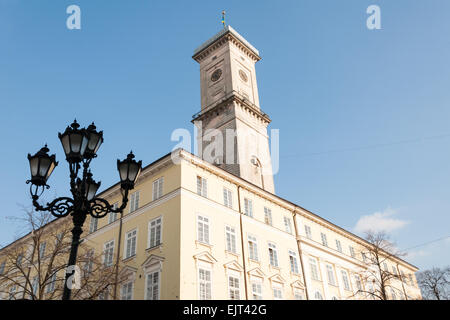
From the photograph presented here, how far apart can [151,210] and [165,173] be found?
281 cm

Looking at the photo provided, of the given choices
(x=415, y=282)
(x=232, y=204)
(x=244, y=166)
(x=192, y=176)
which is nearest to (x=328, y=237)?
(x=244, y=166)

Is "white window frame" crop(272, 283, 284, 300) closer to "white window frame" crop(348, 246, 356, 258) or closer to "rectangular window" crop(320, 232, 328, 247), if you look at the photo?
"rectangular window" crop(320, 232, 328, 247)

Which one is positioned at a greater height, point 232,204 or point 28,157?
point 232,204

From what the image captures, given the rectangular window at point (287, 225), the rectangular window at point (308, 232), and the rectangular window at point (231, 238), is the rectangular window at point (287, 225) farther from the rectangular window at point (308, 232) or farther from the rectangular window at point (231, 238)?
the rectangular window at point (231, 238)

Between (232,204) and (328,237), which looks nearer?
(232,204)

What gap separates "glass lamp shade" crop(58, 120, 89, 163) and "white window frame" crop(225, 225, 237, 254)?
19300mm

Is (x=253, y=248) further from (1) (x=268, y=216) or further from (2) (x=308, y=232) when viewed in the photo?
(2) (x=308, y=232)

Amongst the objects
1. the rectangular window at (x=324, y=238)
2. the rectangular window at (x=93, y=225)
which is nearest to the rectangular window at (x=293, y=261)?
the rectangular window at (x=324, y=238)

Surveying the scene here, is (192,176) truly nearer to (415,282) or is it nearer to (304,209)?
(304,209)

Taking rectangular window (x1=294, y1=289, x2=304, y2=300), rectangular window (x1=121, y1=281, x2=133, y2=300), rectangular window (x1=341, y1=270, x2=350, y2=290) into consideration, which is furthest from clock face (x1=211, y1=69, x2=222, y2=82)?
rectangular window (x1=121, y1=281, x2=133, y2=300)

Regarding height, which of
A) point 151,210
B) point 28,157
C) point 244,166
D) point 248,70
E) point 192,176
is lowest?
point 28,157

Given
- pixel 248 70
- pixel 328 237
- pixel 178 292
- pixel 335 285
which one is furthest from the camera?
pixel 248 70

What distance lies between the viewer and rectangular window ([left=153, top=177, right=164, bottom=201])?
28.0 m

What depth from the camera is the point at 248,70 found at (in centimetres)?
5356
